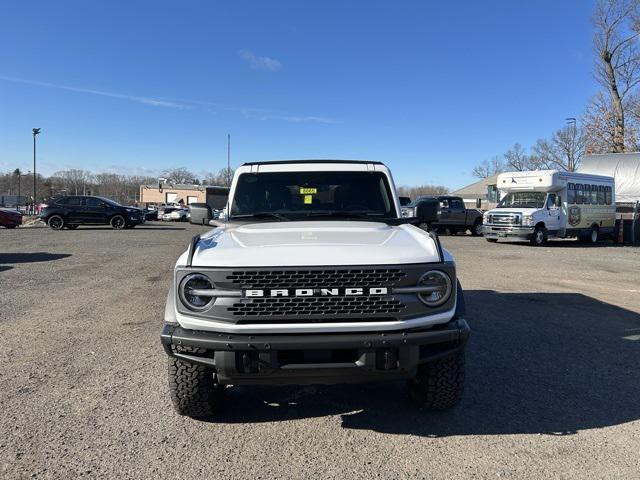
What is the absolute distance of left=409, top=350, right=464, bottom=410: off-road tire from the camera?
3.46 m

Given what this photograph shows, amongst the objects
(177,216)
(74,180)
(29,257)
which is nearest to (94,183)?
(74,180)

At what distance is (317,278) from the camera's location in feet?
10.1

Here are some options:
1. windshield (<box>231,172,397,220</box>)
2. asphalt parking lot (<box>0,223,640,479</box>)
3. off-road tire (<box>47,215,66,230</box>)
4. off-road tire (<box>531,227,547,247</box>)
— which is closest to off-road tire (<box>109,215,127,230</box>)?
off-road tire (<box>47,215,66,230</box>)

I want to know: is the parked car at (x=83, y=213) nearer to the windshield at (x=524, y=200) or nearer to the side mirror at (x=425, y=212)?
the windshield at (x=524, y=200)

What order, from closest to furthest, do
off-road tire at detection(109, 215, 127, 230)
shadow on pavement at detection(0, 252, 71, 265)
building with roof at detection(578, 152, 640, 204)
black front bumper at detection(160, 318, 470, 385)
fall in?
black front bumper at detection(160, 318, 470, 385)
shadow on pavement at detection(0, 252, 71, 265)
building with roof at detection(578, 152, 640, 204)
off-road tire at detection(109, 215, 127, 230)

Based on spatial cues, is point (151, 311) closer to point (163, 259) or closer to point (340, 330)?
point (340, 330)

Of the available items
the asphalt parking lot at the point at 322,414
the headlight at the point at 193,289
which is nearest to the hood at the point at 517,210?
the asphalt parking lot at the point at 322,414

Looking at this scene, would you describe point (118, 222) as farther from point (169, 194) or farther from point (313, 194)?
point (169, 194)

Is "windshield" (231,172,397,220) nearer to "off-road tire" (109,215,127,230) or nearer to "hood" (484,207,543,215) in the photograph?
"hood" (484,207,543,215)

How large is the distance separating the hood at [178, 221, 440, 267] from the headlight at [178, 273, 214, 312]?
10cm

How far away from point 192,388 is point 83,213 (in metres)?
24.5

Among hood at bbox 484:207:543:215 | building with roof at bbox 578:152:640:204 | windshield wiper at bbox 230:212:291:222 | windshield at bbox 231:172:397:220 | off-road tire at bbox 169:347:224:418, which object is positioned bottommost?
off-road tire at bbox 169:347:224:418

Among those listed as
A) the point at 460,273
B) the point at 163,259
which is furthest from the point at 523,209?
the point at 163,259

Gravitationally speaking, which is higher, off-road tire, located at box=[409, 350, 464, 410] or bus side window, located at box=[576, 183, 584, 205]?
bus side window, located at box=[576, 183, 584, 205]
